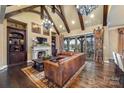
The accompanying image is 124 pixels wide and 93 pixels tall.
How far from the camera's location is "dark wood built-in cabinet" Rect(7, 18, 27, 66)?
6.66 meters

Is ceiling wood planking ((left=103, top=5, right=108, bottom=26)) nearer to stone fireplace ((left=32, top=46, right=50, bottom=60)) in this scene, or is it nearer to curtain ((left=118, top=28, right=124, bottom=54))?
curtain ((left=118, top=28, right=124, bottom=54))

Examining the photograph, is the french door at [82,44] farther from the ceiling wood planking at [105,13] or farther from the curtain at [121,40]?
the curtain at [121,40]

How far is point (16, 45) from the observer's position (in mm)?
7297

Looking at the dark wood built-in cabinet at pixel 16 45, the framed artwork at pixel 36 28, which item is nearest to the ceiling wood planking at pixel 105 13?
the framed artwork at pixel 36 28

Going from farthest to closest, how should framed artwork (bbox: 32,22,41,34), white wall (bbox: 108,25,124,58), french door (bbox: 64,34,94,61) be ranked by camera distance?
1. french door (bbox: 64,34,94,61)
2. framed artwork (bbox: 32,22,41,34)
3. white wall (bbox: 108,25,124,58)

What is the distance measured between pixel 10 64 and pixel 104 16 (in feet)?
21.9

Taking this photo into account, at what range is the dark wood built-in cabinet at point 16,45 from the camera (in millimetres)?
6664

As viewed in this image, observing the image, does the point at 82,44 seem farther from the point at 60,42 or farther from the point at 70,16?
the point at 70,16

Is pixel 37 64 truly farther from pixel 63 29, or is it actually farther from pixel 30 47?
pixel 63 29

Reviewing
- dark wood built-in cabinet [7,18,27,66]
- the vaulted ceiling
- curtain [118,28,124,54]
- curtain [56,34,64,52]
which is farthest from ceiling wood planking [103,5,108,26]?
dark wood built-in cabinet [7,18,27,66]

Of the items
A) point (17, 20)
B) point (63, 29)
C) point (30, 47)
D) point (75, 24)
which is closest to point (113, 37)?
point (75, 24)

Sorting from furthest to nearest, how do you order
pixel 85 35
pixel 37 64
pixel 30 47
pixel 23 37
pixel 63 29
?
pixel 63 29, pixel 85 35, pixel 30 47, pixel 23 37, pixel 37 64

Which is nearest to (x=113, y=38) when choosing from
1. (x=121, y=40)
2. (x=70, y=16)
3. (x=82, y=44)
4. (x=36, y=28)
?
(x=121, y=40)

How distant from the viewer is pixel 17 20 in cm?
716
